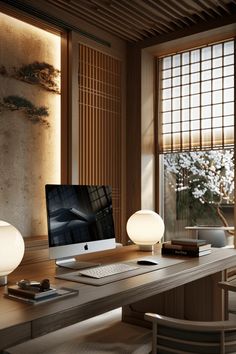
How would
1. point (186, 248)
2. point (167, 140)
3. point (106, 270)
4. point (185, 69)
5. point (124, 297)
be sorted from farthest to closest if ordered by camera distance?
point (167, 140) < point (185, 69) < point (186, 248) < point (106, 270) < point (124, 297)

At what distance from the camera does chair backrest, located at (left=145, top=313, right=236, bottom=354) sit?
1.47 metres

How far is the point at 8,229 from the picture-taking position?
1.73 metres

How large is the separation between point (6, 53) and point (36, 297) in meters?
3.15

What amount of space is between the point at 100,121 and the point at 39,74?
91cm

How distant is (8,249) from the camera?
5.57 feet

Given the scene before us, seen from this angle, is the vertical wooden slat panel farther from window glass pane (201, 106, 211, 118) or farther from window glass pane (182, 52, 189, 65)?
window glass pane (201, 106, 211, 118)

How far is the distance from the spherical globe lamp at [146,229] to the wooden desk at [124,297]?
89mm

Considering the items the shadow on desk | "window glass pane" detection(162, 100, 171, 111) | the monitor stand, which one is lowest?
the shadow on desk

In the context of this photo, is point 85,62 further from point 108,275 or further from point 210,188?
point 108,275

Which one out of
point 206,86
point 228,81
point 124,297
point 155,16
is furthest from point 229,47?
point 124,297

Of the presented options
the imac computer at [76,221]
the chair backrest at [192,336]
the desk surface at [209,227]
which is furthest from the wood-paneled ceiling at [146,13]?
the chair backrest at [192,336]

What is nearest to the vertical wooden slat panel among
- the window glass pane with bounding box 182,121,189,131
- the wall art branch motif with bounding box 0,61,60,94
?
the wall art branch motif with bounding box 0,61,60,94

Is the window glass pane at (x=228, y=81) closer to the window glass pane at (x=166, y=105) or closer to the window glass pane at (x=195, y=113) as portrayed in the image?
the window glass pane at (x=195, y=113)

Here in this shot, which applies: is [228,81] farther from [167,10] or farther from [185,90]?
[167,10]
